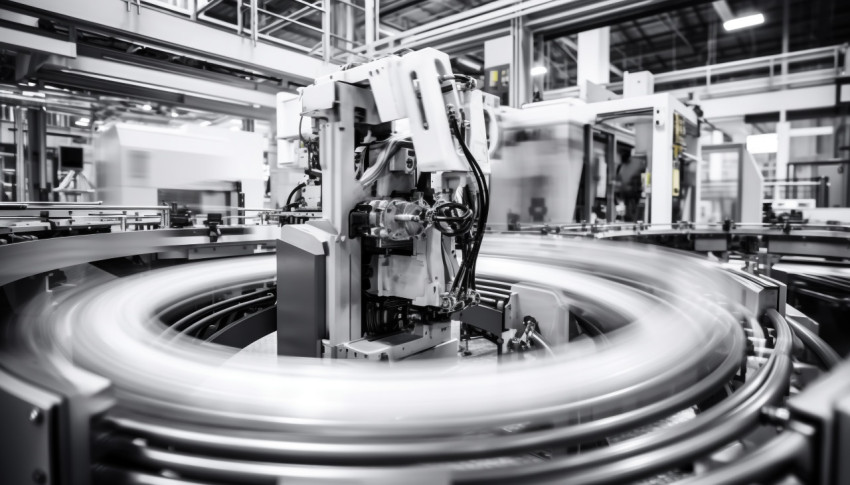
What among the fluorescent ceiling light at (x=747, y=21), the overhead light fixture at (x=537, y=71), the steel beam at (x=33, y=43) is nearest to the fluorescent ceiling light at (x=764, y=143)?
the fluorescent ceiling light at (x=747, y=21)

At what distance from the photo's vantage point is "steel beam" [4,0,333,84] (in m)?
3.07

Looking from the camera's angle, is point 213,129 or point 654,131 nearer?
point 654,131

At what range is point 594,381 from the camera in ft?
2.68

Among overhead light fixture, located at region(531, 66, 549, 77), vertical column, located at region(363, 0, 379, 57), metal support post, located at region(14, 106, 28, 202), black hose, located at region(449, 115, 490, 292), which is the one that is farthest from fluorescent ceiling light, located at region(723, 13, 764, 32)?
metal support post, located at region(14, 106, 28, 202)

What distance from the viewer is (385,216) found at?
5.67 feet

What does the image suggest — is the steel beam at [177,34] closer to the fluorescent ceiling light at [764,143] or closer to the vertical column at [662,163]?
the vertical column at [662,163]

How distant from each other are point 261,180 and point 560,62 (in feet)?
27.2

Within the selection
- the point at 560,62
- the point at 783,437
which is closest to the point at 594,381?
the point at 783,437

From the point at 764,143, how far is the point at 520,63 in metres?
4.78

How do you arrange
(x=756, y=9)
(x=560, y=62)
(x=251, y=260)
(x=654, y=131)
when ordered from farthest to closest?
1. (x=560, y=62)
2. (x=756, y=9)
3. (x=654, y=131)
4. (x=251, y=260)

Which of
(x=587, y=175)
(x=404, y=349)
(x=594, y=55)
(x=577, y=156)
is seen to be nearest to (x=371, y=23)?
(x=577, y=156)

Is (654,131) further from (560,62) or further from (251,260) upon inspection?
(560,62)

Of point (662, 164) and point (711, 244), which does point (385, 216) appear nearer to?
point (662, 164)

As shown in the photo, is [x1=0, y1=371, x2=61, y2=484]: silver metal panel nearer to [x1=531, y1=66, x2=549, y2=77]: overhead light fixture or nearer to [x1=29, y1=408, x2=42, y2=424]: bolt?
[x1=29, y1=408, x2=42, y2=424]: bolt
